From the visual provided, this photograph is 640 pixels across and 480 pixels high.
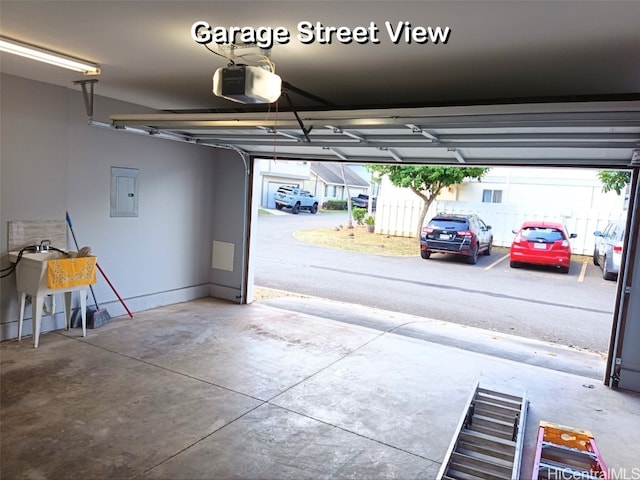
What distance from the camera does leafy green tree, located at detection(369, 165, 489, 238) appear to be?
1275 centimetres

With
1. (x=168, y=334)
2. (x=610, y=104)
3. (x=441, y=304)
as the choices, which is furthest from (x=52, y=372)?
(x=441, y=304)

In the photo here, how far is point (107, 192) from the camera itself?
5422 millimetres

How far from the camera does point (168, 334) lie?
16.9 feet

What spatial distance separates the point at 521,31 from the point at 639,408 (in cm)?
343

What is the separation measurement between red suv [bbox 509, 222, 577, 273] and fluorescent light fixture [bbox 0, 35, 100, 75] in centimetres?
968

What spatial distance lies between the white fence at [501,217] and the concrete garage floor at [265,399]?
889 cm

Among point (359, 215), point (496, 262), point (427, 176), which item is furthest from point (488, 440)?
point (359, 215)

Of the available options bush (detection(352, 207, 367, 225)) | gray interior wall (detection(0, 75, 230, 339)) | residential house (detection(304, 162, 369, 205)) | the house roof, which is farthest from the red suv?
the house roof

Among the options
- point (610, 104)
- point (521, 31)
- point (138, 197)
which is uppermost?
point (521, 31)

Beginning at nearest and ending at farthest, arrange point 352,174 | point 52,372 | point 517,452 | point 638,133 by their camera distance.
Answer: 1. point 517,452
2. point 638,133
3. point 52,372
4. point 352,174

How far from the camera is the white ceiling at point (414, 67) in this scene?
8.09 ft

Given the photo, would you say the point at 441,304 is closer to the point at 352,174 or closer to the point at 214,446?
the point at 214,446

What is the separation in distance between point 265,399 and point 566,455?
2202 millimetres

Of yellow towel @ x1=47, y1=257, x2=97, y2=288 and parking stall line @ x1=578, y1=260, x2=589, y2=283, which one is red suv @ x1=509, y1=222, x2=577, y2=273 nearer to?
parking stall line @ x1=578, y1=260, x2=589, y2=283
